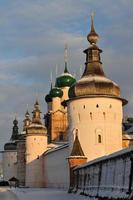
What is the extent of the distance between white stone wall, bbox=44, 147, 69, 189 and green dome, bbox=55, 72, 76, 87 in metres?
13.1

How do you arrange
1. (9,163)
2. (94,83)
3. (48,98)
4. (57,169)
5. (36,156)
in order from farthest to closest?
(9,163) < (48,98) < (36,156) < (57,169) < (94,83)

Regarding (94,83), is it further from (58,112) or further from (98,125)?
(58,112)

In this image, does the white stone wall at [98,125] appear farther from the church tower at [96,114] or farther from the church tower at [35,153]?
the church tower at [35,153]

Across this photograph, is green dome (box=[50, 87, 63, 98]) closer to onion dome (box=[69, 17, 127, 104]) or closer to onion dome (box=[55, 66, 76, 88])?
onion dome (box=[55, 66, 76, 88])

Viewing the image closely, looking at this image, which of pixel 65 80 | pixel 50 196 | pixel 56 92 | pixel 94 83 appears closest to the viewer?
pixel 50 196

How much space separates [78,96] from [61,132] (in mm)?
27575

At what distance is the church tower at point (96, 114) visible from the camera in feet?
105

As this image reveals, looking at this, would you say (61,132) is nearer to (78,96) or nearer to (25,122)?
(25,122)

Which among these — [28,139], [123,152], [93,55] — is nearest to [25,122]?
[28,139]

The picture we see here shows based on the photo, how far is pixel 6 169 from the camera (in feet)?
245

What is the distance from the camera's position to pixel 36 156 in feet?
167

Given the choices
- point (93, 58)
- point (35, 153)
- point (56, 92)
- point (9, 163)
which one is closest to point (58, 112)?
point (56, 92)

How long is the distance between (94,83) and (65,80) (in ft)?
93.6

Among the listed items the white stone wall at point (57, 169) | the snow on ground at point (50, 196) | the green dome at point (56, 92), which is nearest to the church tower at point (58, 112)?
the green dome at point (56, 92)
